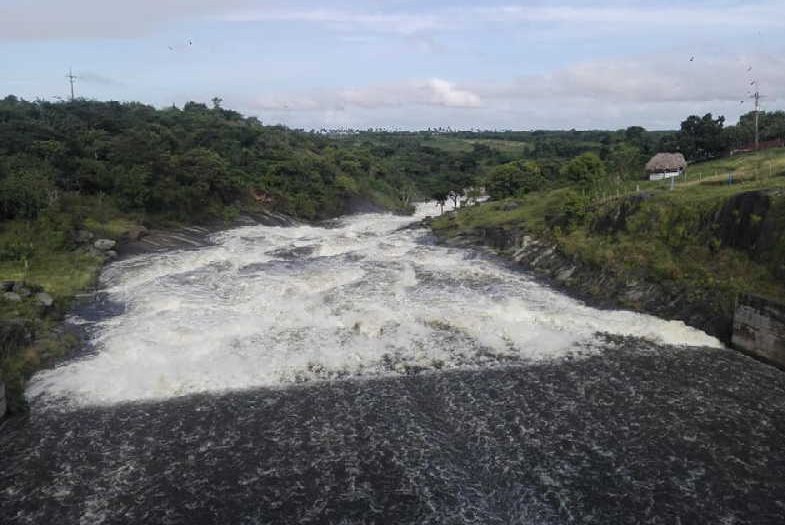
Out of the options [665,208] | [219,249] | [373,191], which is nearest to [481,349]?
[665,208]

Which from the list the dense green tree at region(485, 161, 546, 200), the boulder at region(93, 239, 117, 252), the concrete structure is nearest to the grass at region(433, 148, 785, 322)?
the concrete structure

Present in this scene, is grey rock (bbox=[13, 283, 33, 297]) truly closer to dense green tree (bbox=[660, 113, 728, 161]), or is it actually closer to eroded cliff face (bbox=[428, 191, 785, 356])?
eroded cliff face (bbox=[428, 191, 785, 356])

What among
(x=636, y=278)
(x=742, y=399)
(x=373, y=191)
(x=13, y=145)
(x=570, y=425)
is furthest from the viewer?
(x=373, y=191)

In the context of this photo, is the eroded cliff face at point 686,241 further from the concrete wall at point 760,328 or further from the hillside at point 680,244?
the concrete wall at point 760,328

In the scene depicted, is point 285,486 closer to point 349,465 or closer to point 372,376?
point 349,465

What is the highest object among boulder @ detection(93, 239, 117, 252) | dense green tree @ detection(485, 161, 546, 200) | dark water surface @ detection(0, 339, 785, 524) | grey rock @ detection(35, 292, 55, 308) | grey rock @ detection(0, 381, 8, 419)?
dense green tree @ detection(485, 161, 546, 200)

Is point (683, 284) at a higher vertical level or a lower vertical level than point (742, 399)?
higher
